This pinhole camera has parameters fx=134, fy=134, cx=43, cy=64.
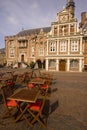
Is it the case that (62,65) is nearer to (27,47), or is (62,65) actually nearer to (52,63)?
(52,63)

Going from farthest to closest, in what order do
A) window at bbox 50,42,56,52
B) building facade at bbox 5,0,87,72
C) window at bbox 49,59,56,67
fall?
window at bbox 49,59,56,67
window at bbox 50,42,56,52
building facade at bbox 5,0,87,72

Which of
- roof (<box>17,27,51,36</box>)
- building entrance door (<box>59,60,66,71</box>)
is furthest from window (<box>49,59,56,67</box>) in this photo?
roof (<box>17,27,51,36</box>)

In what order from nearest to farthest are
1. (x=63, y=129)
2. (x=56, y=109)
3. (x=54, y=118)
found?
(x=63, y=129), (x=54, y=118), (x=56, y=109)

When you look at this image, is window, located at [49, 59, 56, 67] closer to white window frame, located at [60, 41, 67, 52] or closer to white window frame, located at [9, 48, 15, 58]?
white window frame, located at [60, 41, 67, 52]

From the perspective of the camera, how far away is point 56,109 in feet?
19.5

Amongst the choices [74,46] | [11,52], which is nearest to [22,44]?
[11,52]

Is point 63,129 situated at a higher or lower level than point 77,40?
lower

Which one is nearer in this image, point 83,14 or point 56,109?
point 56,109

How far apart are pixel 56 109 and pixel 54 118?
3.02 ft

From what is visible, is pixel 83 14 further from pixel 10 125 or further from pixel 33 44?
pixel 10 125

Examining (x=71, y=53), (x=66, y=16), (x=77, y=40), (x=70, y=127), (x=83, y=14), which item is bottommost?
(x=70, y=127)

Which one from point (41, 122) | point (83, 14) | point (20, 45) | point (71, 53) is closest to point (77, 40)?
point (71, 53)

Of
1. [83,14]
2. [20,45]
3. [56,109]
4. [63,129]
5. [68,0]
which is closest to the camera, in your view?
[63,129]

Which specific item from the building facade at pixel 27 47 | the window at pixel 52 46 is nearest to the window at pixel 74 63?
the window at pixel 52 46
